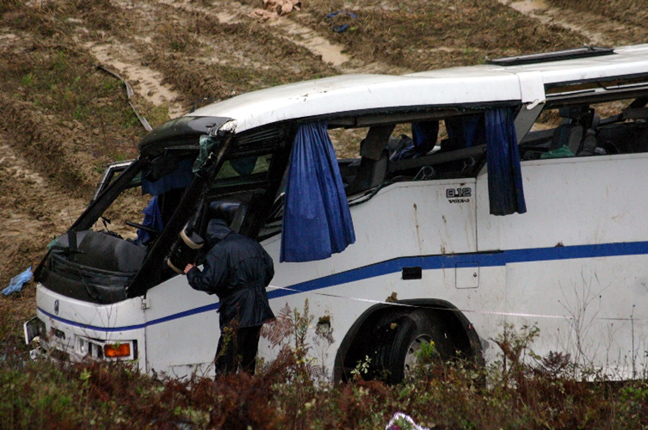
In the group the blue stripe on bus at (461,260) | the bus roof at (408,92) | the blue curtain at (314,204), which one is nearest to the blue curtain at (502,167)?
the bus roof at (408,92)

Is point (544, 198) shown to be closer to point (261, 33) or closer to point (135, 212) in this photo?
point (135, 212)

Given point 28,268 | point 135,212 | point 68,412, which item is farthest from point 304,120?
point 135,212

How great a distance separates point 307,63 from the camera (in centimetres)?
1852

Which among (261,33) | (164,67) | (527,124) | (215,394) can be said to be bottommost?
(215,394)

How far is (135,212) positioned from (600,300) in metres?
7.36

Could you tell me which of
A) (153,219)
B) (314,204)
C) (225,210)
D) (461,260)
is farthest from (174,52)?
(314,204)

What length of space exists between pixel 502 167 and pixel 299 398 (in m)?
2.27

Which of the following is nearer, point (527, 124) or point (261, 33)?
point (527, 124)

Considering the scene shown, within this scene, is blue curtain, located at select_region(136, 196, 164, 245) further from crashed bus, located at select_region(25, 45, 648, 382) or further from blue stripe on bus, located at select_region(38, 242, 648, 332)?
blue stripe on bus, located at select_region(38, 242, 648, 332)

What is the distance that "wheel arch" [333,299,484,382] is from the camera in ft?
18.3

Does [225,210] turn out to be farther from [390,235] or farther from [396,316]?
[396,316]

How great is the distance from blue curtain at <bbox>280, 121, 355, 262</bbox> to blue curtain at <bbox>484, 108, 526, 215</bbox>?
3.74ft

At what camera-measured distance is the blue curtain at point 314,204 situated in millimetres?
4977

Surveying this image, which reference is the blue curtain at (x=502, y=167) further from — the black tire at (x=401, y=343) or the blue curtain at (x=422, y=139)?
the black tire at (x=401, y=343)
